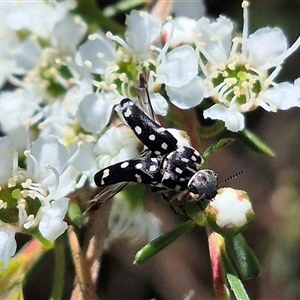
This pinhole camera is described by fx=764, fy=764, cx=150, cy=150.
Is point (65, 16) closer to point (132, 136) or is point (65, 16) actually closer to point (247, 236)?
point (132, 136)

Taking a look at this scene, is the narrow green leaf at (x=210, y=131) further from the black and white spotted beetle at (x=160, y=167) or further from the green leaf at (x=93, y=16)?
the green leaf at (x=93, y=16)

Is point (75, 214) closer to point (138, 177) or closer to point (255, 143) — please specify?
point (138, 177)

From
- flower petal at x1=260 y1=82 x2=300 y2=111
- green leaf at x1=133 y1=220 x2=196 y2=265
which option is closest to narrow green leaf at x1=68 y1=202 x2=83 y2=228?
green leaf at x1=133 y1=220 x2=196 y2=265

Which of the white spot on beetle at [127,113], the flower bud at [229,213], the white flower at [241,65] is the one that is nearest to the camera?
the flower bud at [229,213]

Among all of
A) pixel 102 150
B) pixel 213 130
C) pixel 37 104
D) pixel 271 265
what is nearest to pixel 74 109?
pixel 37 104

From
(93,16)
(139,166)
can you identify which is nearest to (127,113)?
(139,166)

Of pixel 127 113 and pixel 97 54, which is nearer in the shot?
pixel 127 113

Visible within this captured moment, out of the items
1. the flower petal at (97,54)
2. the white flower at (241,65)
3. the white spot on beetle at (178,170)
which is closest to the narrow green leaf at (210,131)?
the white flower at (241,65)

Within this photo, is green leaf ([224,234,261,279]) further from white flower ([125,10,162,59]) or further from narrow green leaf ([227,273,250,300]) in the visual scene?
white flower ([125,10,162,59])
